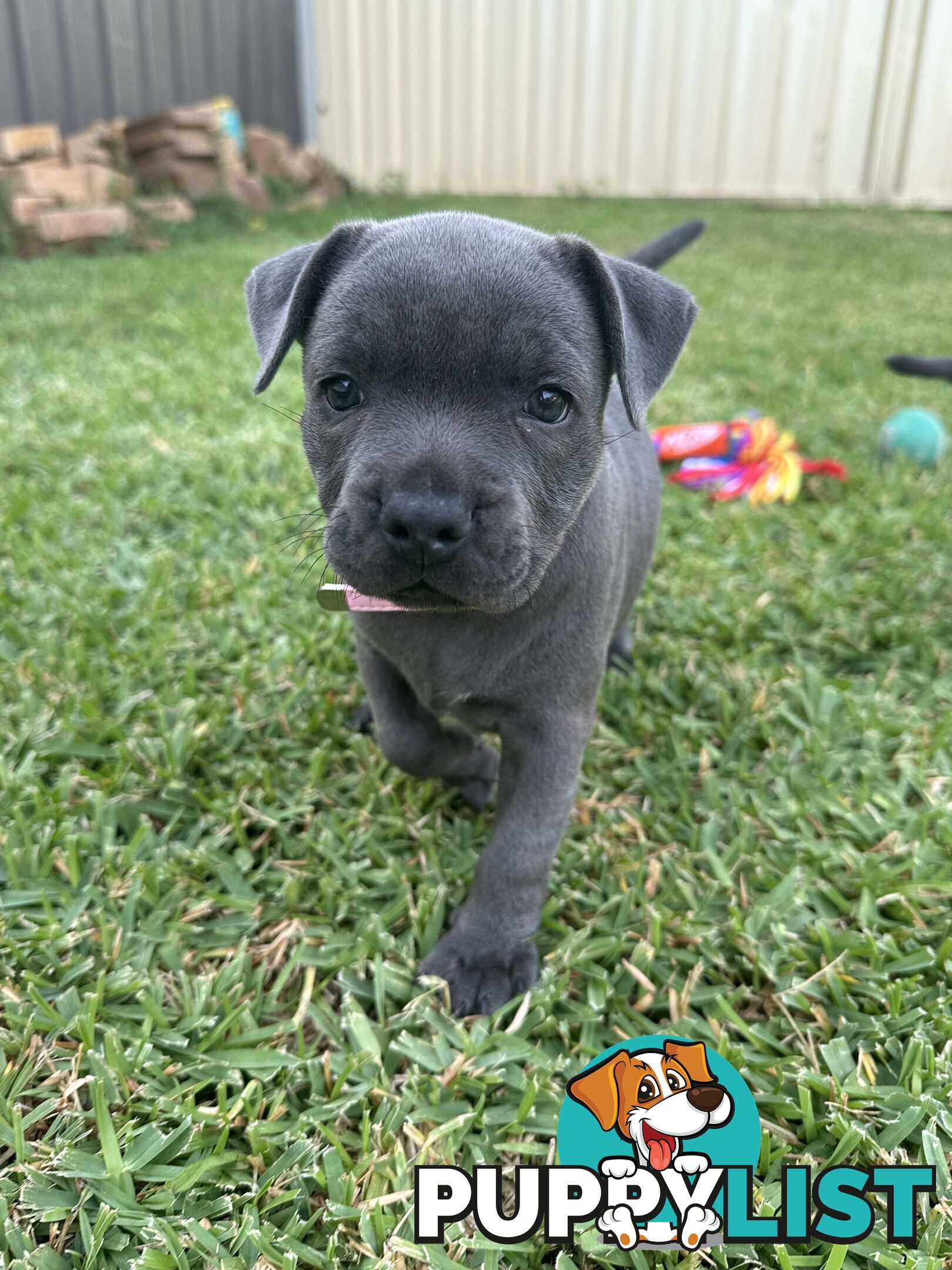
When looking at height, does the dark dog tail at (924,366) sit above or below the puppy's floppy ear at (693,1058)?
above

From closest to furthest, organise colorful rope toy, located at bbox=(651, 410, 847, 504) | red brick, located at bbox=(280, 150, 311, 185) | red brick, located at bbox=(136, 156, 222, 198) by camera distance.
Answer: colorful rope toy, located at bbox=(651, 410, 847, 504), red brick, located at bbox=(136, 156, 222, 198), red brick, located at bbox=(280, 150, 311, 185)

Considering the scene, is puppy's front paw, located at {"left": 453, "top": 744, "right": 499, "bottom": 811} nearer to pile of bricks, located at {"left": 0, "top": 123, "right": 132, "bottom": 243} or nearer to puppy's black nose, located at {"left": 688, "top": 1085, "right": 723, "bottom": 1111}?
puppy's black nose, located at {"left": 688, "top": 1085, "right": 723, "bottom": 1111}

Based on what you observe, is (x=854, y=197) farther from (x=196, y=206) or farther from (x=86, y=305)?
(x=86, y=305)

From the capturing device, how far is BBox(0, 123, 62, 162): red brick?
9836mm

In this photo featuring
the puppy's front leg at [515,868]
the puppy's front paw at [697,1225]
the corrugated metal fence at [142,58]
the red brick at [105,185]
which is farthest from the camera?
the red brick at [105,185]

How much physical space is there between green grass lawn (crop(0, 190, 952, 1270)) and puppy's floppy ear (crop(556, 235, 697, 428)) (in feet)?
4.13

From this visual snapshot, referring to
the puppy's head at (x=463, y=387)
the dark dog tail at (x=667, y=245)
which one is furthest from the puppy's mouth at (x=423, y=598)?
the dark dog tail at (x=667, y=245)

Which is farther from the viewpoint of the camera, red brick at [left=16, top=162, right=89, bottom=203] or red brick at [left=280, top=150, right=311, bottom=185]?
red brick at [left=280, top=150, right=311, bottom=185]

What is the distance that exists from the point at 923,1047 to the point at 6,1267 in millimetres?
1749

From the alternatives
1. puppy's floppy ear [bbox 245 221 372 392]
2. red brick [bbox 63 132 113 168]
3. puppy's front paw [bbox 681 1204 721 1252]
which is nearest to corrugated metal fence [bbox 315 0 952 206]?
red brick [bbox 63 132 113 168]

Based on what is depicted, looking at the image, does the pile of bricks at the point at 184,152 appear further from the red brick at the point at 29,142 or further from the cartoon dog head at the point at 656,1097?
the cartoon dog head at the point at 656,1097

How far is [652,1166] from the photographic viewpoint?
163 centimetres

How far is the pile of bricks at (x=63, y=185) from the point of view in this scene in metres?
9.77

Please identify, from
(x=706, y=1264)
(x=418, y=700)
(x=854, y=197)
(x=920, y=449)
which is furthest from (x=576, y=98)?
(x=706, y=1264)
